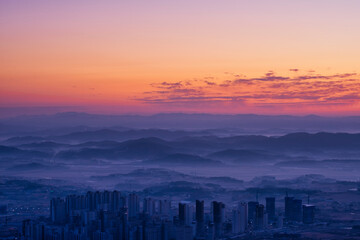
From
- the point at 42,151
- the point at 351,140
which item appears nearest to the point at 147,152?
the point at 42,151

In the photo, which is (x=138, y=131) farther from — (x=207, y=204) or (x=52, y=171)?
(x=207, y=204)

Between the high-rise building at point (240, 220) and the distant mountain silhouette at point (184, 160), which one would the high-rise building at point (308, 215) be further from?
the distant mountain silhouette at point (184, 160)

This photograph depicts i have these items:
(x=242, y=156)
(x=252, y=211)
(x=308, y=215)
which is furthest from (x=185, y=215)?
(x=242, y=156)

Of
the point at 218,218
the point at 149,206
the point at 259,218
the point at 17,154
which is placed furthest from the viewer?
the point at 17,154

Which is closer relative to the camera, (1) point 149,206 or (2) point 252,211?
(2) point 252,211

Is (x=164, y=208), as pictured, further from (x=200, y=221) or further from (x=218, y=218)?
(x=200, y=221)

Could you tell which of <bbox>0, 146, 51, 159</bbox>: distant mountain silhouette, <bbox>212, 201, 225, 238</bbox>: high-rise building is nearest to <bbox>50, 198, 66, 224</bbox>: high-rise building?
<bbox>212, 201, 225, 238</bbox>: high-rise building

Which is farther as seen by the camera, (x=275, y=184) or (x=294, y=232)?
(x=275, y=184)

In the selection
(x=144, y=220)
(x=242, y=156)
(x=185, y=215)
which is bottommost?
(x=144, y=220)
